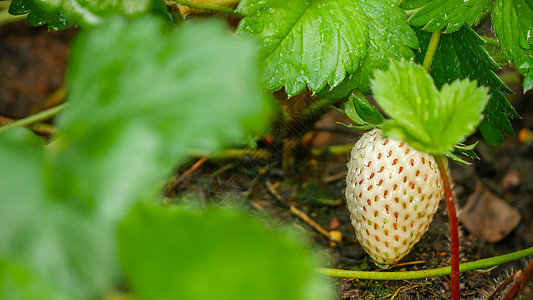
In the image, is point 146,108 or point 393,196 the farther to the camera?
point 393,196

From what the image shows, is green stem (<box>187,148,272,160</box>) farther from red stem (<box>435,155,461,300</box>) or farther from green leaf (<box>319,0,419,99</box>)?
red stem (<box>435,155,461,300</box>)

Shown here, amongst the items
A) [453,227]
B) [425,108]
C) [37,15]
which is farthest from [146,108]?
[37,15]

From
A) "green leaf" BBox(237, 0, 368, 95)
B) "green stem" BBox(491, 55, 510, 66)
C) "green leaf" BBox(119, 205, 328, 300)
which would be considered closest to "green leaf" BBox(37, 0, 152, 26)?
"green leaf" BBox(237, 0, 368, 95)

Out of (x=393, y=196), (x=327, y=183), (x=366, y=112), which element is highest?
(x=366, y=112)

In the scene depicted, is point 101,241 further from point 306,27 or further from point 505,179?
point 505,179

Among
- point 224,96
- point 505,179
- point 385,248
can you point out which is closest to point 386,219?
point 385,248

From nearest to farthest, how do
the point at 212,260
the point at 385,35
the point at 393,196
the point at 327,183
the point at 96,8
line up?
the point at 212,260, the point at 96,8, the point at 393,196, the point at 385,35, the point at 327,183

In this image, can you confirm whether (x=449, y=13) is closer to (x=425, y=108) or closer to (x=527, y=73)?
(x=527, y=73)
